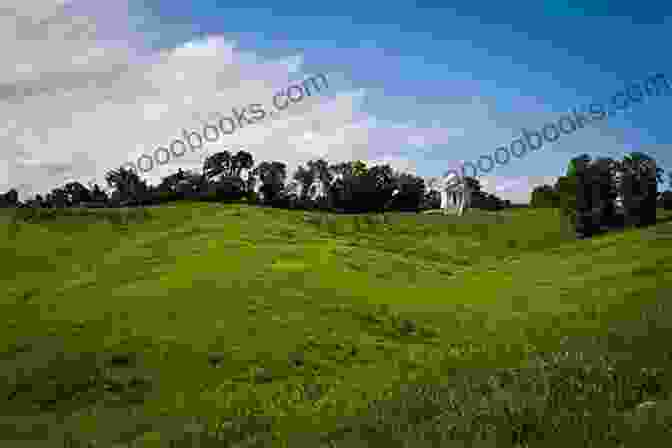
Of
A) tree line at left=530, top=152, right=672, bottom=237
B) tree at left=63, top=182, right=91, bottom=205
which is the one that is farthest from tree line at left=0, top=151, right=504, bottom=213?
tree line at left=530, top=152, right=672, bottom=237

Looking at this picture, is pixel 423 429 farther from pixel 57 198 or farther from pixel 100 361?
pixel 57 198

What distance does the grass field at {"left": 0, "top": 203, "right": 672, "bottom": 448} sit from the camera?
10109 millimetres

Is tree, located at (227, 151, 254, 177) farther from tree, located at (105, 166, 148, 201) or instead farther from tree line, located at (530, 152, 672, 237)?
tree line, located at (530, 152, 672, 237)

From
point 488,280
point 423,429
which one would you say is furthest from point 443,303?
point 423,429

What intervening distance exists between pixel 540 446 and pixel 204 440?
8.75 m

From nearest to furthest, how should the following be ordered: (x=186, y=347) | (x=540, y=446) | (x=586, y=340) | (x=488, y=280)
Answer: (x=540, y=446)
(x=586, y=340)
(x=186, y=347)
(x=488, y=280)

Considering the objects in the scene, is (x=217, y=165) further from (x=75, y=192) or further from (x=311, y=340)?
(x=311, y=340)

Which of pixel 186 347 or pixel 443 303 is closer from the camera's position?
pixel 186 347

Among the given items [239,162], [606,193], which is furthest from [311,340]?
[239,162]

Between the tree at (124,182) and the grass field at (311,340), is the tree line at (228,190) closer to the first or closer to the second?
the tree at (124,182)

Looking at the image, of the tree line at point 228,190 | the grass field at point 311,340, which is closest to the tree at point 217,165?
the tree line at point 228,190

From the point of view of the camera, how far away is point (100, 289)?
5216 cm

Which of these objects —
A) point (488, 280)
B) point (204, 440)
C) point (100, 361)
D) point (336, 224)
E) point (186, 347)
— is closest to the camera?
point (204, 440)

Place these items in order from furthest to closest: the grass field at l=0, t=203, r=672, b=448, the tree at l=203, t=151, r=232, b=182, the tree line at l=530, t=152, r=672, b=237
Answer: the tree at l=203, t=151, r=232, b=182 → the tree line at l=530, t=152, r=672, b=237 → the grass field at l=0, t=203, r=672, b=448
